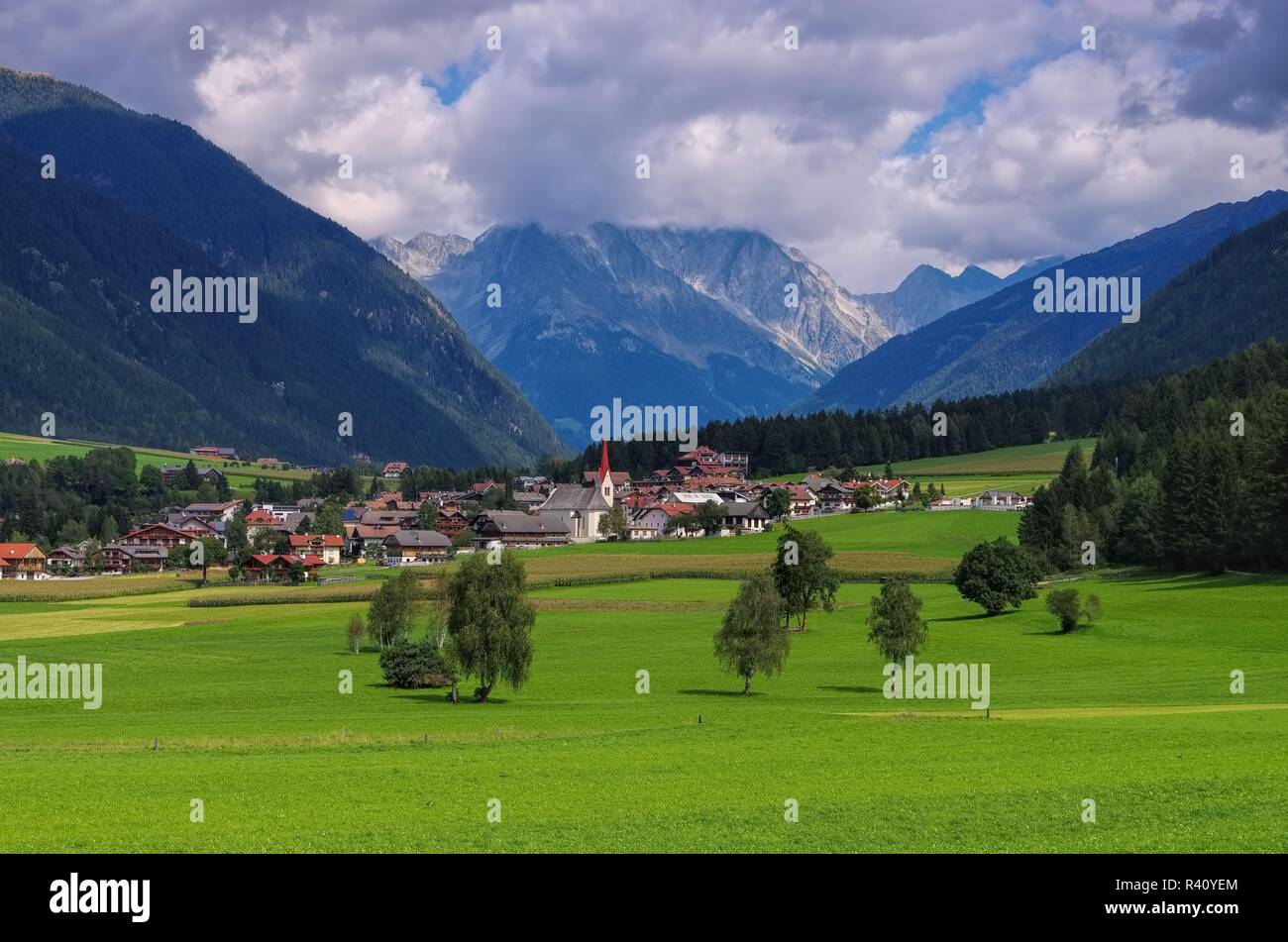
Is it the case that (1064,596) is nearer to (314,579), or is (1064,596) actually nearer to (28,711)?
(28,711)

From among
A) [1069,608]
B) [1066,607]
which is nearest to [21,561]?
[1066,607]

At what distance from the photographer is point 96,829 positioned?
3075 cm

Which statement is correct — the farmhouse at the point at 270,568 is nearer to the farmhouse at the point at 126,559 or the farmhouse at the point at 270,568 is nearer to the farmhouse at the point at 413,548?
the farmhouse at the point at 413,548

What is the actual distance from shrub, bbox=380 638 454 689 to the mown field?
400cm

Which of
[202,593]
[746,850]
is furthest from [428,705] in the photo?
→ [202,593]

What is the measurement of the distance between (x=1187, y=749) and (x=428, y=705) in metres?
35.7

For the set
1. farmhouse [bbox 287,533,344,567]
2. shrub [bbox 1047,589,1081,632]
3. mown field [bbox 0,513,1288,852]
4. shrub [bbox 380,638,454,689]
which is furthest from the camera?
farmhouse [bbox 287,533,344,567]

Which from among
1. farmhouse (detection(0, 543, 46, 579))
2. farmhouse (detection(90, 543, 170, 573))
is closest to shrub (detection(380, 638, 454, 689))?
farmhouse (detection(90, 543, 170, 573))

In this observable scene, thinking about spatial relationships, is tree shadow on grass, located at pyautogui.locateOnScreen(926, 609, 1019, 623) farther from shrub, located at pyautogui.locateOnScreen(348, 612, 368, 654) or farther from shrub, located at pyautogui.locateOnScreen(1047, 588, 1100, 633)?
shrub, located at pyautogui.locateOnScreen(348, 612, 368, 654)

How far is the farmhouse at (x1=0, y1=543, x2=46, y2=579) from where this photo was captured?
19062 cm

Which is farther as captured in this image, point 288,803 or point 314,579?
point 314,579

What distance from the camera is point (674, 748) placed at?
45.5m

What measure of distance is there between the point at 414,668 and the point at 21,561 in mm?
141887
